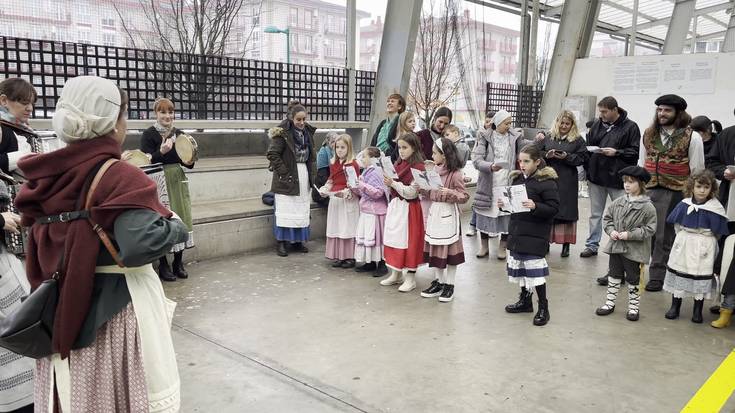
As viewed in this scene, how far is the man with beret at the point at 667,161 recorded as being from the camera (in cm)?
523

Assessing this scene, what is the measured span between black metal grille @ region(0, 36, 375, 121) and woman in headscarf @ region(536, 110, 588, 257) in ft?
11.4

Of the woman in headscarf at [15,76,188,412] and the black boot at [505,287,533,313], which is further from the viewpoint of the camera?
the black boot at [505,287,533,313]

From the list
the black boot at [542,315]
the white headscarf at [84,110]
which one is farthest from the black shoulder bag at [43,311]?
the black boot at [542,315]

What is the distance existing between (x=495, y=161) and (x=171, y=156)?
3375 millimetres

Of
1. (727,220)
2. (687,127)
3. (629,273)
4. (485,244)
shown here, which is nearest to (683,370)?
(629,273)

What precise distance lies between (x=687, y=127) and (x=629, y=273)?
1596mm

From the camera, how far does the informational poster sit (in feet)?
30.2

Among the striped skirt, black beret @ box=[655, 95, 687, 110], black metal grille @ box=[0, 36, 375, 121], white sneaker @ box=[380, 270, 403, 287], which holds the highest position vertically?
black metal grille @ box=[0, 36, 375, 121]

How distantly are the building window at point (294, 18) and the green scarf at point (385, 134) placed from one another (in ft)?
14.9

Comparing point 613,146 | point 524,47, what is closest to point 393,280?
point 613,146

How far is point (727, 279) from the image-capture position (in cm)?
447

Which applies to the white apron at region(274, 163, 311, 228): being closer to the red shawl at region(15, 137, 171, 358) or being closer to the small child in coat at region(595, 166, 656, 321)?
the small child in coat at region(595, 166, 656, 321)

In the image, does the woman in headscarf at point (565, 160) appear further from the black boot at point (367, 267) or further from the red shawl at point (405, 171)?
the black boot at point (367, 267)

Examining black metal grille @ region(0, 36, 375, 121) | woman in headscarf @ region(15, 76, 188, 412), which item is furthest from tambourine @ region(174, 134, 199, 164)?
woman in headscarf @ region(15, 76, 188, 412)
